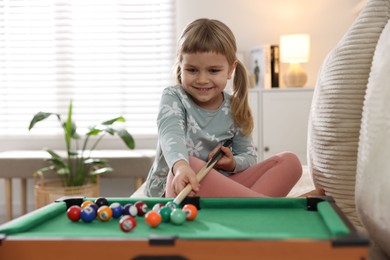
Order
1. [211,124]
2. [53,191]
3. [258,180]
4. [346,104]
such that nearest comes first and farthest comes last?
1. [346,104]
2. [258,180]
3. [211,124]
4. [53,191]

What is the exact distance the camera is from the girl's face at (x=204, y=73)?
181cm

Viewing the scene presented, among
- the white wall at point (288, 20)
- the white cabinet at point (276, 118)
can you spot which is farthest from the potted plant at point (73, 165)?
the white wall at point (288, 20)

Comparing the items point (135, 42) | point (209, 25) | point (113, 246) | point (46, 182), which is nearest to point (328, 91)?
point (209, 25)

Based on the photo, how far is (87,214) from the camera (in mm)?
1097

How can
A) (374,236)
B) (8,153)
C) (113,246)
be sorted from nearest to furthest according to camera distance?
(113,246), (374,236), (8,153)

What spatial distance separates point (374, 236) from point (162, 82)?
3.34 metres

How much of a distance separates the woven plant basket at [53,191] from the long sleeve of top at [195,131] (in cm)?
169

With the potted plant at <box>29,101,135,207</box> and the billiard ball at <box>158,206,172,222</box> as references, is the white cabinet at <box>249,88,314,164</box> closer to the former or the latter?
the potted plant at <box>29,101,135,207</box>

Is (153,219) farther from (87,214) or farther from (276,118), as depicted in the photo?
(276,118)

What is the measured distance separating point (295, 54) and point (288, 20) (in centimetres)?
47

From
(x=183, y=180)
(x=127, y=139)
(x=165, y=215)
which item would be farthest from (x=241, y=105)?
(x=127, y=139)

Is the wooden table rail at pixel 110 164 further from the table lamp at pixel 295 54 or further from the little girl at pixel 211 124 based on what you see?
the little girl at pixel 211 124

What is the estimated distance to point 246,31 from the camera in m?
4.16

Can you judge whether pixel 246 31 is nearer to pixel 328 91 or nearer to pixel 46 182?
pixel 46 182
